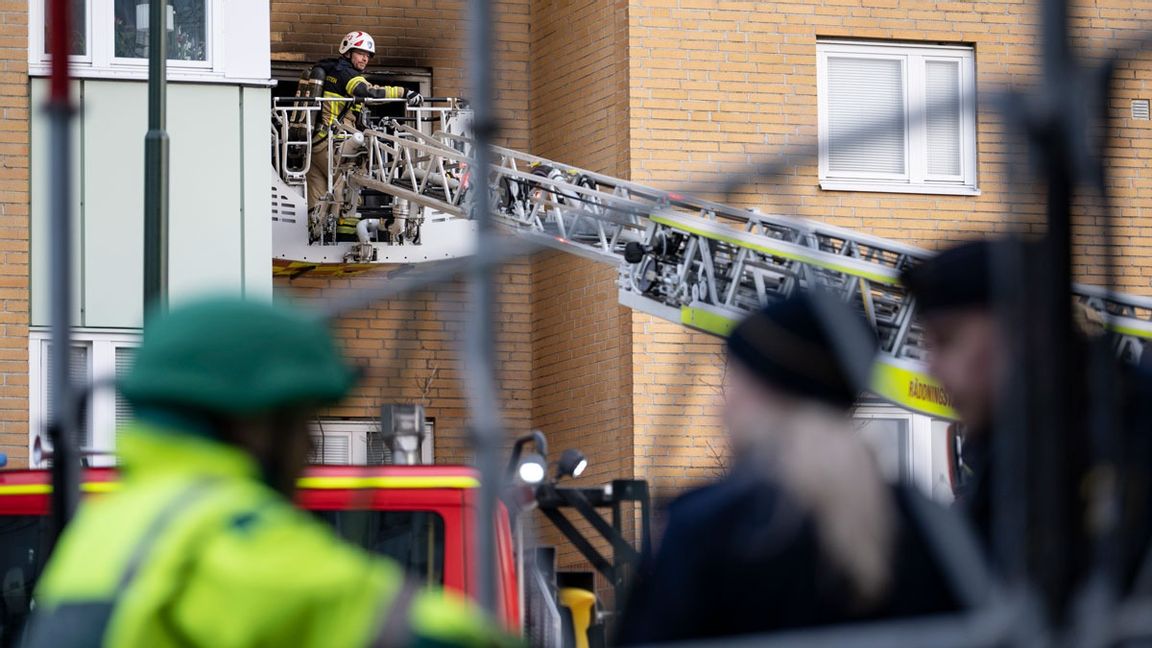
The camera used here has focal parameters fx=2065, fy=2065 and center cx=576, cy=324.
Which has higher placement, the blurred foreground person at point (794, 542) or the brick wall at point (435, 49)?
the brick wall at point (435, 49)

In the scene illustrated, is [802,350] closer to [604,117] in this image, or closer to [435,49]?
[604,117]

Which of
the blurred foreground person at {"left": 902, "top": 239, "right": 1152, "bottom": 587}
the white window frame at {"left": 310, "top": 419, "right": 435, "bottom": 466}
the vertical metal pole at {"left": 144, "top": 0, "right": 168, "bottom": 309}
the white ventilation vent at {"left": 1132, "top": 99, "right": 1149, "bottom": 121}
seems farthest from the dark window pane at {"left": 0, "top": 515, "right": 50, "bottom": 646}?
the white window frame at {"left": 310, "top": 419, "right": 435, "bottom": 466}

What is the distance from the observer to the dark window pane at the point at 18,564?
8.77 metres

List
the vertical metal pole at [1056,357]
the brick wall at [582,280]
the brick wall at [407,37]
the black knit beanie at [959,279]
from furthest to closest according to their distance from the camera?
the brick wall at [407,37], the brick wall at [582,280], the black knit beanie at [959,279], the vertical metal pole at [1056,357]

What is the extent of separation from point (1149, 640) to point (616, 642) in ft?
2.60

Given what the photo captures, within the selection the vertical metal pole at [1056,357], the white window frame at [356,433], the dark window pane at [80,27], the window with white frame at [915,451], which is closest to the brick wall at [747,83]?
the white window frame at [356,433]

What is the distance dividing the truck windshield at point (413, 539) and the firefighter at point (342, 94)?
10.3m

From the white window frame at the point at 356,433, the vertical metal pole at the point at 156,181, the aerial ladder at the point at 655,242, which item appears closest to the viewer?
the aerial ladder at the point at 655,242

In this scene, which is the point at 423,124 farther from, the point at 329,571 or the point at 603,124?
the point at 329,571

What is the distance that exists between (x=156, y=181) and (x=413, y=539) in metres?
2.32

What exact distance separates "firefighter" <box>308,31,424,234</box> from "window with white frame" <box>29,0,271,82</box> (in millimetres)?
2936

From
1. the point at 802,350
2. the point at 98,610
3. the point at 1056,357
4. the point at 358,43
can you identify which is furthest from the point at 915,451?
the point at 358,43

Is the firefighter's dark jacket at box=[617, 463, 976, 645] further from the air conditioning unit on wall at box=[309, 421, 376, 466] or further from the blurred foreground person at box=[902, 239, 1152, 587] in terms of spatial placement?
the air conditioning unit on wall at box=[309, 421, 376, 466]

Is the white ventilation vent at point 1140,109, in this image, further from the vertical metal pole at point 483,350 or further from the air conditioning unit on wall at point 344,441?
the air conditioning unit on wall at point 344,441
